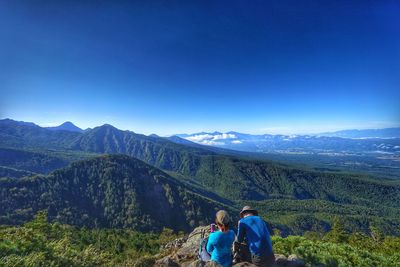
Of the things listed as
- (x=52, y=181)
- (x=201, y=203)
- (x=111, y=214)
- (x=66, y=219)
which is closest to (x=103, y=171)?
(x=52, y=181)

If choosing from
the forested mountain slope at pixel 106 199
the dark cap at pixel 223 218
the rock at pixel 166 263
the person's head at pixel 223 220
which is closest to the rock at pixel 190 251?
the rock at pixel 166 263

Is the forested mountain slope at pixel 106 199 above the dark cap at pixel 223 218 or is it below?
below

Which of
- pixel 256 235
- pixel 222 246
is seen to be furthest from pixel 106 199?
pixel 256 235

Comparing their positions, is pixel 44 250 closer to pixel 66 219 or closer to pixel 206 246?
pixel 206 246

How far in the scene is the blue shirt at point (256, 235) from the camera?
8141 mm

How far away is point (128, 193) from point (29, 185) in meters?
58.0

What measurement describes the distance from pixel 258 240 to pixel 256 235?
0.16m

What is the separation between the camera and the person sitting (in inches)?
320

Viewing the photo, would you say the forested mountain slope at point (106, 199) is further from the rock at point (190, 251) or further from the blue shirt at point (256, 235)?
the blue shirt at point (256, 235)

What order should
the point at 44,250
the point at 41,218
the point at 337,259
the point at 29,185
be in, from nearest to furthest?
the point at 44,250
the point at 337,259
the point at 41,218
the point at 29,185

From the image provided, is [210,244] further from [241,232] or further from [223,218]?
[241,232]

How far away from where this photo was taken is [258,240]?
322 inches

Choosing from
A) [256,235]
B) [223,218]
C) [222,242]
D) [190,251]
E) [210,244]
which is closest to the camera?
[223,218]

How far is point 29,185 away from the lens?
508 feet
